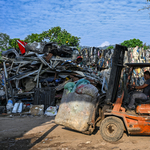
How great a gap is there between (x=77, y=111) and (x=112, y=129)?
3.60 feet

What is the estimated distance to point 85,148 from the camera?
3.92 m

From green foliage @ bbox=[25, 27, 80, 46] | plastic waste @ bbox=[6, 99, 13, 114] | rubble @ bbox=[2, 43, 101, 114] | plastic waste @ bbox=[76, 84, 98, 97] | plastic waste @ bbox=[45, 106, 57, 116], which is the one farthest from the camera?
green foliage @ bbox=[25, 27, 80, 46]

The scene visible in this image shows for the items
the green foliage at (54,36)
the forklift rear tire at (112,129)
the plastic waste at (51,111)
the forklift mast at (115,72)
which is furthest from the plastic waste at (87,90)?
the green foliage at (54,36)

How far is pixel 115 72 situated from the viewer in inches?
180

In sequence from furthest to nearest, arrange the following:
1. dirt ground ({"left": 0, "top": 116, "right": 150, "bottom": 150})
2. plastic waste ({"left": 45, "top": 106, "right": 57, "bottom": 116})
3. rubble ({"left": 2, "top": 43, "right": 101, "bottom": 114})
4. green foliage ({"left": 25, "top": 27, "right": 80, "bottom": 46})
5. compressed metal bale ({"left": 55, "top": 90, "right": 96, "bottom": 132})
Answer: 1. green foliage ({"left": 25, "top": 27, "right": 80, "bottom": 46})
2. rubble ({"left": 2, "top": 43, "right": 101, "bottom": 114})
3. plastic waste ({"left": 45, "top": 106, "right": 57, "bottom": 116})
4. compressed metal bale ({"left": 55, "top": 90, "right": 96, "bottom": 132})
5. dirt ground ({"left": 0, "top": 116, "right": 150, "bottom": 150})

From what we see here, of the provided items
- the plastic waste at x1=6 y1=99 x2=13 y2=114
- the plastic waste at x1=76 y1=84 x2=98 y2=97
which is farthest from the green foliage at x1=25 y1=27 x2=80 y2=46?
the plastic waste at x1=76 y1=84 x2=98 y2=97

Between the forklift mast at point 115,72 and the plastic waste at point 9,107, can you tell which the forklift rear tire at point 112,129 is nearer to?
the forklift mast at point 115,72

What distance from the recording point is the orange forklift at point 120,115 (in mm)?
4137

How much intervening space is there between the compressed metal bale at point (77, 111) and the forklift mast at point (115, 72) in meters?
0.54

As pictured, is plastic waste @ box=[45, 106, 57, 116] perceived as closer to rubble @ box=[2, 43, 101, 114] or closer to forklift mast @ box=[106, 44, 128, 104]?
rubble @ box=[2, 43, 101, 114]

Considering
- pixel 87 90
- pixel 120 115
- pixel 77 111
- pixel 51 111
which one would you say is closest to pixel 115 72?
pixel 87 90

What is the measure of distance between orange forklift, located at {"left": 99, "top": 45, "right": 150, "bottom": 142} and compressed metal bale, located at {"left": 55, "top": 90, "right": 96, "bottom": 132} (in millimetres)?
451

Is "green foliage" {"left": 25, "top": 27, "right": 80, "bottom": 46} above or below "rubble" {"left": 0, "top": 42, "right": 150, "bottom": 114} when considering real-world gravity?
above

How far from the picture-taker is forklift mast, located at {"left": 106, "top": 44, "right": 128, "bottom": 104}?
14.8ft
